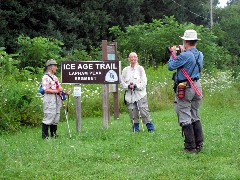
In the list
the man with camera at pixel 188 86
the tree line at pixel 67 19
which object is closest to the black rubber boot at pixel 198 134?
the man with camera at pixel 188 86

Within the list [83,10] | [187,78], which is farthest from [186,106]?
[83,10]

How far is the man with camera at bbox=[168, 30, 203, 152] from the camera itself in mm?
8406

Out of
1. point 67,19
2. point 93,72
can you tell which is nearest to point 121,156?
point 93,72

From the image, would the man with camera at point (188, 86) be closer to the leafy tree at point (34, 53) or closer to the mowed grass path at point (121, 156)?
the mowed grass path at point (121, 156)

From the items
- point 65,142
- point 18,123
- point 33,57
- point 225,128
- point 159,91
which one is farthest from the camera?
point 33,57

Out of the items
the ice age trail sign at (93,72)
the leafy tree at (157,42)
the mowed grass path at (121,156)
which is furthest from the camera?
the leafy tree at (157,42)

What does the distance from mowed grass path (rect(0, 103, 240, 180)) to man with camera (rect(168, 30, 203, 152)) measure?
28 centimetres

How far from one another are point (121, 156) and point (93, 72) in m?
3.51

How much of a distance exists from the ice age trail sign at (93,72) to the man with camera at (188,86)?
3184mm

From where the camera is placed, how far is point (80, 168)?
7707 millimetres

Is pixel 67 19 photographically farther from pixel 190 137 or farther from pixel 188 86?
pixel 190 137

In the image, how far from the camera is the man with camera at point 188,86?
8.41m

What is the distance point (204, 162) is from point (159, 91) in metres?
10.9

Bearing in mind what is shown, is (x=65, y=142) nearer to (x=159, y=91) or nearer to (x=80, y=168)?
(x=80, y=168)
